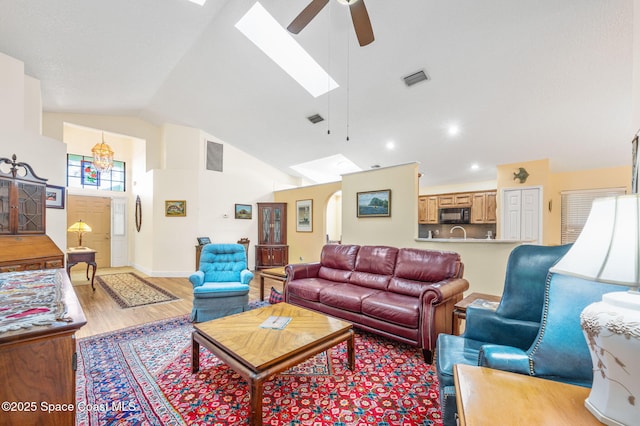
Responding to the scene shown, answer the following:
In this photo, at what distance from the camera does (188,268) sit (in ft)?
20.1

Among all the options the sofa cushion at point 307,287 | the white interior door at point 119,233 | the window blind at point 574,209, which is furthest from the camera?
the white interior door at point 119,233

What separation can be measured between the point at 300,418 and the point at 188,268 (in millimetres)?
5354

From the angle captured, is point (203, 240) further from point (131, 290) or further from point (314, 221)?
point (314, 221)

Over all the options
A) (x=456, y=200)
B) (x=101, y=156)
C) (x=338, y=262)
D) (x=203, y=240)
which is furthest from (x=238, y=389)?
(x=456, y=200)

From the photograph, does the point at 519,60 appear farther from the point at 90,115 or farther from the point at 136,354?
the point at 90,115

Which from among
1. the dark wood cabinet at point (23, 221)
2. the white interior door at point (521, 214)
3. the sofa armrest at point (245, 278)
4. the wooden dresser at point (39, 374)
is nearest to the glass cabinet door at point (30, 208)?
the dark wood cabinet at point (23, 221)

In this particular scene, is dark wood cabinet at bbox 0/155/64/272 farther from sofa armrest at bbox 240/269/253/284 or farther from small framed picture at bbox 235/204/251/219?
small framed picture at bbox 235/204/251/219

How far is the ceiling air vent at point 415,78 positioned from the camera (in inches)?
146

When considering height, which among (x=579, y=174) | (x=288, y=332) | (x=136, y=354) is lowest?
(x=136, y=354)

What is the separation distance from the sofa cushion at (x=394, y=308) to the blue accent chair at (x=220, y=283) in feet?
5.05

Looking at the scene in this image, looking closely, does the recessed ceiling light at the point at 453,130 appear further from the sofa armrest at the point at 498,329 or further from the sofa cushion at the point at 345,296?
the sofa armrest at the point at 498,329

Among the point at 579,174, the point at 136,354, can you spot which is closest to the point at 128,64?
the point at 136,354

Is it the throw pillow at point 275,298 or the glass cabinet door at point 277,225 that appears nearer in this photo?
the throw pillow at point 275,298

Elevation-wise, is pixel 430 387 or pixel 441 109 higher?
pixel 441 109
